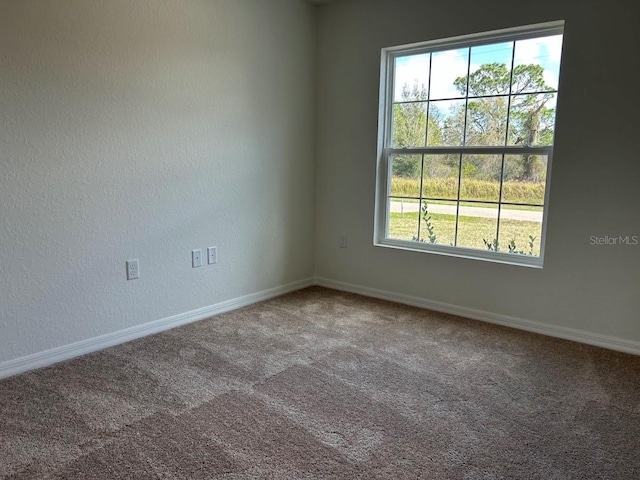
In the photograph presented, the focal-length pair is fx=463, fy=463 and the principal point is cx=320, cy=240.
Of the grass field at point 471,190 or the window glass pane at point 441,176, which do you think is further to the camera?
the window glass pane at point 441,176

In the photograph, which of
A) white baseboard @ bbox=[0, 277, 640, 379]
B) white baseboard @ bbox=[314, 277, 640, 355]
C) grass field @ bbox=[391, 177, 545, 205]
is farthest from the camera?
grass field @ bbox=[391, 177, 545, 205]

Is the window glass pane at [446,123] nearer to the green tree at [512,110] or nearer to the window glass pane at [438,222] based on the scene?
the green tree at [512,110]

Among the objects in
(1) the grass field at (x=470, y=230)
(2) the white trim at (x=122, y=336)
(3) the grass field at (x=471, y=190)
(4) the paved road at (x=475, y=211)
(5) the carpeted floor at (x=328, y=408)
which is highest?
(3) the grass field at (x=471, y=190)

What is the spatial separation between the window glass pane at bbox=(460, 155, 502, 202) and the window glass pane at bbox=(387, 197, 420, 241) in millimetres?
426

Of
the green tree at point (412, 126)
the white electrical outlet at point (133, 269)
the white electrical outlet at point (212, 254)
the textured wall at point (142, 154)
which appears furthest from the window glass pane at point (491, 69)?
the white electrical outlet at point (133, 269)

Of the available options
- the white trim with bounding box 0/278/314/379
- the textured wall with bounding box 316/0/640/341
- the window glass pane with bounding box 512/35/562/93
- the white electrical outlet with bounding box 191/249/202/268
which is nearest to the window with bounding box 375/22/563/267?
the window glass pane with bounding box 512/35/562/93

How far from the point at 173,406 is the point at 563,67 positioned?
2965 millimetres

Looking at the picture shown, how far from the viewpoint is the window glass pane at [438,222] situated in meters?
3.58

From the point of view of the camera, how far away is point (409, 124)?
3721mm

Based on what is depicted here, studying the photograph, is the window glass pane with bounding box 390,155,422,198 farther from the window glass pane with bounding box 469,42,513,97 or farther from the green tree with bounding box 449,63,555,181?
the window glass pane with bounding box 469,42,513,97

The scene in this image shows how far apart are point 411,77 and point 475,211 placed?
46.4 inches

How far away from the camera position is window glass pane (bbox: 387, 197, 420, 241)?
3.77 m

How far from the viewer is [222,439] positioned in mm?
1898

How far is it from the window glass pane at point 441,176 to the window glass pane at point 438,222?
2.8 inches
